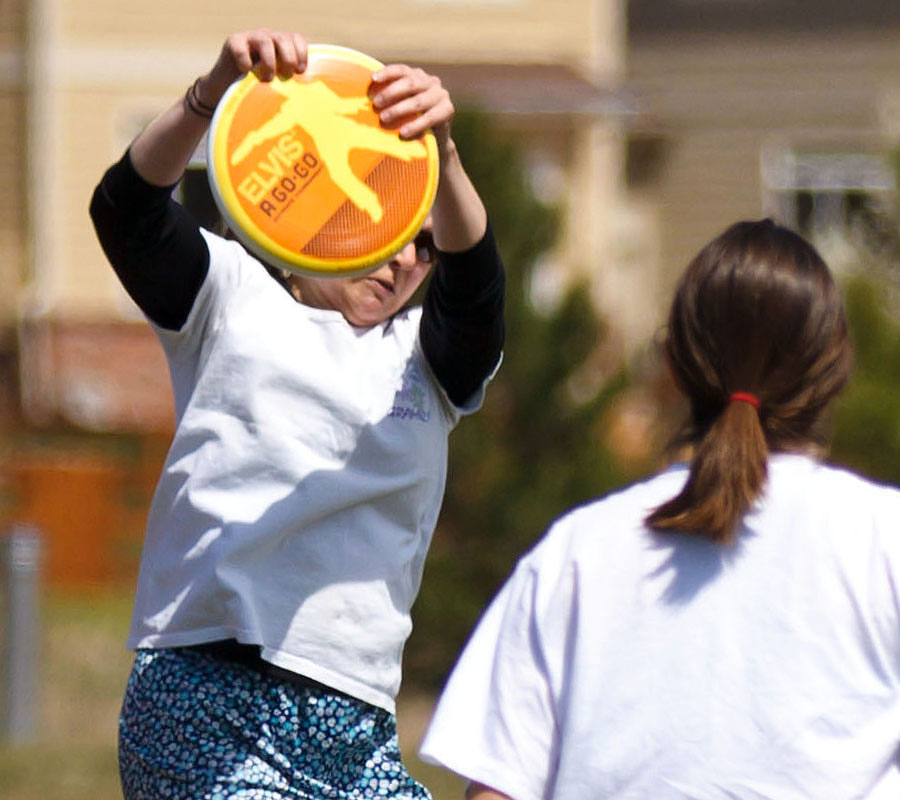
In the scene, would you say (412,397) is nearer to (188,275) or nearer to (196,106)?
(188,275)

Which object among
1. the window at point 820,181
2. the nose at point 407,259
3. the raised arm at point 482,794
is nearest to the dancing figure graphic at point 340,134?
the nose at point 407,259

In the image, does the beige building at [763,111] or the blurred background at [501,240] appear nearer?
the blurred background at [501,240]

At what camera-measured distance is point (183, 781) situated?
2.60 meters

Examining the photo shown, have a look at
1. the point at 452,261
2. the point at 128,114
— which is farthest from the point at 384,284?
the point at 128,114

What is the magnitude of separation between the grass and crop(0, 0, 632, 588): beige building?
429cm

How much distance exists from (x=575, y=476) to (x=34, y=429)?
801cm

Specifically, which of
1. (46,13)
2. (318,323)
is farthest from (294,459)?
(46,13)

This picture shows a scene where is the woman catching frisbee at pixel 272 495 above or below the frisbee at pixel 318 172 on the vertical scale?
below

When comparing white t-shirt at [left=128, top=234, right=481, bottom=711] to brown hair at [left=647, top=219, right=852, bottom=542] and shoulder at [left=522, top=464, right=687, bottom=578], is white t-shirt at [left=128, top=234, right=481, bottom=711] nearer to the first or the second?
shoulder at [left=522, top=464, right=687, bottom=578]

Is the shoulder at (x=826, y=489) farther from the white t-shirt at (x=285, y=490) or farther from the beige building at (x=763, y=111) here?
the beige building at (x=763, y=111)

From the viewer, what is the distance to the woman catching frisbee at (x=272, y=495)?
2.60 m

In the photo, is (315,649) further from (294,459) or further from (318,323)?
(318,323)

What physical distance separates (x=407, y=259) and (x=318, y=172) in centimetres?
34

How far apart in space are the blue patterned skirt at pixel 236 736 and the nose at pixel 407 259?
69 cm
